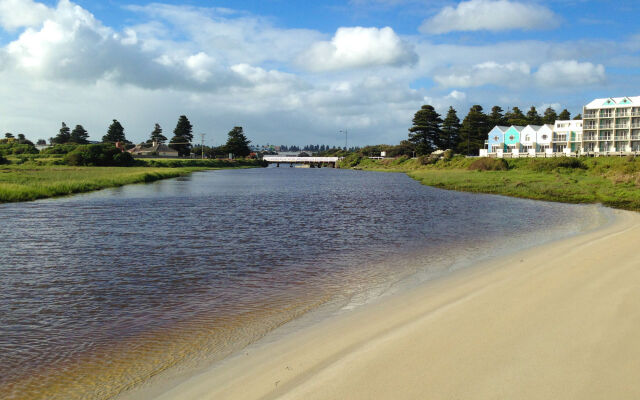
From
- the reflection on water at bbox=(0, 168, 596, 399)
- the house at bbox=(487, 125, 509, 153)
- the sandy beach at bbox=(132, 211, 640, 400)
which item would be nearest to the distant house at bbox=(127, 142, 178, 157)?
the house at bbox=(487, 125, 509, 153)

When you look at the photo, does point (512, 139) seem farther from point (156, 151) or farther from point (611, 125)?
point (156, 151)

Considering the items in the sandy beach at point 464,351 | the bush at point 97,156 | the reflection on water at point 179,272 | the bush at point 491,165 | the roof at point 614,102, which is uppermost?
the roof at point 614,102

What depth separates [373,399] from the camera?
575 centimetres

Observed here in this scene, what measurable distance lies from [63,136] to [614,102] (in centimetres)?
18566

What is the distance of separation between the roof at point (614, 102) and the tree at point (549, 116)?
38.9m

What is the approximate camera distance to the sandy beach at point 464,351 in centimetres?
596

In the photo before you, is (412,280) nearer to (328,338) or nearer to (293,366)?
(328,338)

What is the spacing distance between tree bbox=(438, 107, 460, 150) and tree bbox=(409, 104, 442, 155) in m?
1.58

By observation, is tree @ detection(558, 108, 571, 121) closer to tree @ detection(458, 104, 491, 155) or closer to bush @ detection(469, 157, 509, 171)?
tree @ detection(458, 104, 491, 155)

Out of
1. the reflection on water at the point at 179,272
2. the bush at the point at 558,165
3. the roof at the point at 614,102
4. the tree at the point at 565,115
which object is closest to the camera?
the reflection on water at the point at 179,272

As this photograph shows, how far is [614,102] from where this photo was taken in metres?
94.4

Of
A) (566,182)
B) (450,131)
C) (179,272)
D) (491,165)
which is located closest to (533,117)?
(450,131)

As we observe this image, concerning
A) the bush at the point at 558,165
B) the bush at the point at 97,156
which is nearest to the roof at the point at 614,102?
the bush at the point at 558,165

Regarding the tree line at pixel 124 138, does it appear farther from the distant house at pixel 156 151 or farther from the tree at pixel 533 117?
the tree at pixel 533 117
